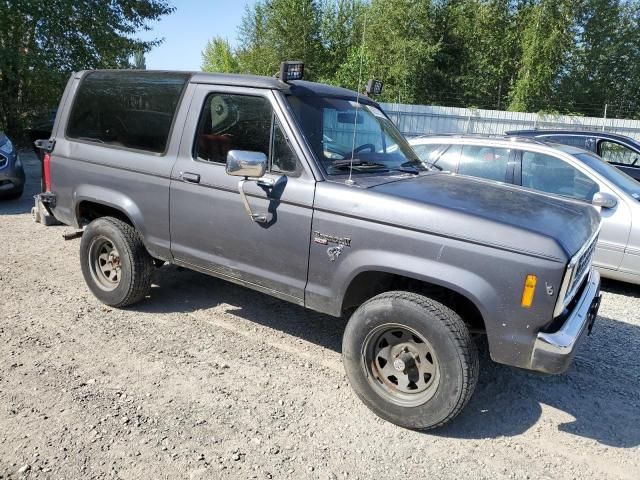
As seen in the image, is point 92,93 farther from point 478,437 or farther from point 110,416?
point 478,437

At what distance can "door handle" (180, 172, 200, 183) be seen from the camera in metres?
3.83

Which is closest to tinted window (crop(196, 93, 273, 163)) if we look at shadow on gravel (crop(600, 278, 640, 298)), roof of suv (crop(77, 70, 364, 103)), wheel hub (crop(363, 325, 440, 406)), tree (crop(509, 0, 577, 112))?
roof of suv (crop(77, 70, 364, 103))

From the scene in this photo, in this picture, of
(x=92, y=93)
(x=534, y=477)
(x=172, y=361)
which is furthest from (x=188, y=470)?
(x=92, y=93)

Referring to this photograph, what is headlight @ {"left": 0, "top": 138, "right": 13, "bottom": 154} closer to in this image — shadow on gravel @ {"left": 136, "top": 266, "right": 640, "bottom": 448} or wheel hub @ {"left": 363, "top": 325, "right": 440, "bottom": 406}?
shadow on gravel @ {"left": 136, "top": 266, "right": 640, "bottom": 448}

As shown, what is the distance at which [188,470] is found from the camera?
273 cm

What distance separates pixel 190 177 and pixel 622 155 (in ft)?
30.0

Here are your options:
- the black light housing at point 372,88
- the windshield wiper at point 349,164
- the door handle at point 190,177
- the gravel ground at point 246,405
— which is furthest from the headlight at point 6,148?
the windshield wiper at point 349,164

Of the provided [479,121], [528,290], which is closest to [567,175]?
[528,290]

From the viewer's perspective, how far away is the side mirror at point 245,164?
319cm

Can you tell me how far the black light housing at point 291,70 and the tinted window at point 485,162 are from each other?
10.5ft

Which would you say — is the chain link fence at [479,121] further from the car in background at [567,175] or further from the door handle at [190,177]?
the door handle at [190,177]

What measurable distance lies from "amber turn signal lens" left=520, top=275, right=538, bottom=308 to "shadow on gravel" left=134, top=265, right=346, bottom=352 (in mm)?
1830

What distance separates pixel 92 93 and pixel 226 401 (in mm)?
3076

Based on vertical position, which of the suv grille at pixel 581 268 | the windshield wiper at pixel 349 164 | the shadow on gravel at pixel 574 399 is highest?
the windshield wiper at pixel 349 164
